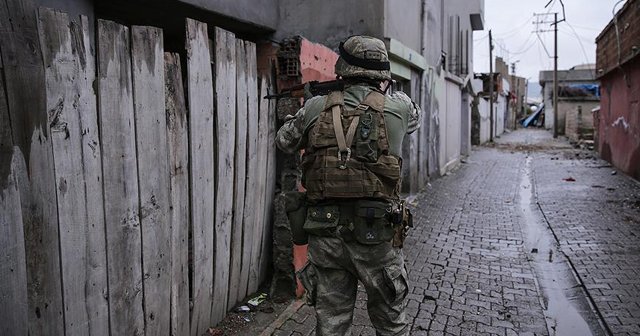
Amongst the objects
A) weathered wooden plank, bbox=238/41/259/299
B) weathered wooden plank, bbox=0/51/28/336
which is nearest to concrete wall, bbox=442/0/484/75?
weathered wooden plank, bbox=238/41/259/299

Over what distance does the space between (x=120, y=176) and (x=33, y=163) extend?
1.64ft

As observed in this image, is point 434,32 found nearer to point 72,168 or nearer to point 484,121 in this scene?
point 72,168

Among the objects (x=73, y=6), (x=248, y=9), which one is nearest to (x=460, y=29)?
(x=248, y=9)

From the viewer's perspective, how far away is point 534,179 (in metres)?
12.6

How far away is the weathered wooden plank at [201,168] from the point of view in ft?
10.6

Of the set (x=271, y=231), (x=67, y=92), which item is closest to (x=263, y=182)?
(x=271, y=231)

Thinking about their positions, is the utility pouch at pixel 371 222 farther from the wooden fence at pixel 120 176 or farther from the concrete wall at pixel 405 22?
the concrete wall at pixel 405 22

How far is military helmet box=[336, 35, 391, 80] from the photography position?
2830 mm

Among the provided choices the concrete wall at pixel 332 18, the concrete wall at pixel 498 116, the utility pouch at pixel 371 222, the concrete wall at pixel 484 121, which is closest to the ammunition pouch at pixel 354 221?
the utility pouch at pixel 371 222

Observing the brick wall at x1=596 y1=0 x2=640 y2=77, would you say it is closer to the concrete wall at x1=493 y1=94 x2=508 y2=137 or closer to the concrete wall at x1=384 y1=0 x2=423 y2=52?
the concrete wall at x1=384 y1=0 x2=423 y2=52

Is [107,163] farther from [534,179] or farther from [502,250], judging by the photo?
[534,179]

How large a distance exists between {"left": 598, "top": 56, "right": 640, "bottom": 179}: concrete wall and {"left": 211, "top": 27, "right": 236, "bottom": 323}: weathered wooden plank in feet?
35.8

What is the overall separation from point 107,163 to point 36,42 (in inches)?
25.7

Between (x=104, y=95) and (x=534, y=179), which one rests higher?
(x=104, y=95)
